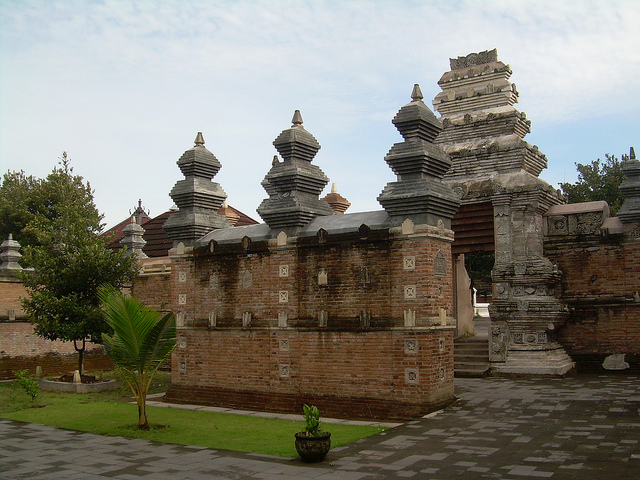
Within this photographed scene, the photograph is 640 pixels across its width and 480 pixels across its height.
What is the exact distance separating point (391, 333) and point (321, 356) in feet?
5.92

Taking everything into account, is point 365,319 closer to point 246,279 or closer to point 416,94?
point 246,279

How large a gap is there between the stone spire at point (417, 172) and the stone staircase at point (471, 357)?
6296 millimetres

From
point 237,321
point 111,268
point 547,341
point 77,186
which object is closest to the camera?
point 237,321

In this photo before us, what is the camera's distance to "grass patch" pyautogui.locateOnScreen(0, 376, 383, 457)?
36.1ft

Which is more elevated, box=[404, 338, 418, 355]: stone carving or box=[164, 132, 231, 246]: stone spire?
box=[164, 132, 231, 246]: stone spire

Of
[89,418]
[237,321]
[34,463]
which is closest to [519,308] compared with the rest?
[237,321]

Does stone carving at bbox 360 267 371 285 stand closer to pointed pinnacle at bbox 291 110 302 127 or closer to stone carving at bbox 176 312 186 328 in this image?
pointed pinnacle at bbox 291 110 302 127

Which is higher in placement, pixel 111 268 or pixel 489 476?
pixel 111 268

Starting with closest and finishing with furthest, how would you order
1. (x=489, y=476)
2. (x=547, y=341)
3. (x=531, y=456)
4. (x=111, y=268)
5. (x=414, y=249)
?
(x=489, y=476)
(x=531, y=456)
(x=414, y=249)
(x=547, y=341)
(x=111, y=268)

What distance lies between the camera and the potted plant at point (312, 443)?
9383 mm

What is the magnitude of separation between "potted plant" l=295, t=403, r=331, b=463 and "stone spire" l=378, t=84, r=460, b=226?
5.09 m

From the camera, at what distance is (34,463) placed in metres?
9.88

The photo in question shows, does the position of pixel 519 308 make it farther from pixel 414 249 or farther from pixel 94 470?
pixel 94 470

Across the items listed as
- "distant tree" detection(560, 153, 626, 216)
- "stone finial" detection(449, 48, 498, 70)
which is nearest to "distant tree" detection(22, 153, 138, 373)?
"stone finial" detection(449, 48, 498, 70)
